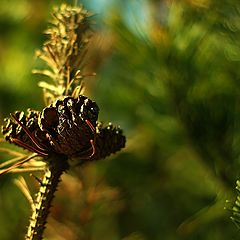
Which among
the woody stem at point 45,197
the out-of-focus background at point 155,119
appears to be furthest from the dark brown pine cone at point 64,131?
the out-of-focus background at point 155,119

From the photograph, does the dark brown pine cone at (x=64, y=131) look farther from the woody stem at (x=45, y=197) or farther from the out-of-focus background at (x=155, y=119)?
the out-of-focus background at (x=155, y=119)

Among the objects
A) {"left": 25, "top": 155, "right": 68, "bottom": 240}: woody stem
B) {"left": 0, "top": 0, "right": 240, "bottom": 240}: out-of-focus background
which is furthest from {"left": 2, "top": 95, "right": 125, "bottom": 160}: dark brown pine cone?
{"left": 0, "top": 0, "right": 240, "bottom": 240}: out-of-focus background

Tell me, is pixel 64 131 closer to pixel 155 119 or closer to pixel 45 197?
pixel 45 197

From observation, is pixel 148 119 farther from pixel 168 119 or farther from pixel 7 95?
pixel 7 95

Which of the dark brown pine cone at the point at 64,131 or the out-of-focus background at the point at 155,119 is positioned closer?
the dark brown pine cone at the point at 64,131

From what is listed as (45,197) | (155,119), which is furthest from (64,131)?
(155,119)

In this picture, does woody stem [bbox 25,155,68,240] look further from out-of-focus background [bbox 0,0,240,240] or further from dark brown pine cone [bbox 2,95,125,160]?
out-of-focus background [bbox 0,0,240,240]

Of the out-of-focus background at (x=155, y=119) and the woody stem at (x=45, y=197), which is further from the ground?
the out-of-focus background at (x=155, y=119)
